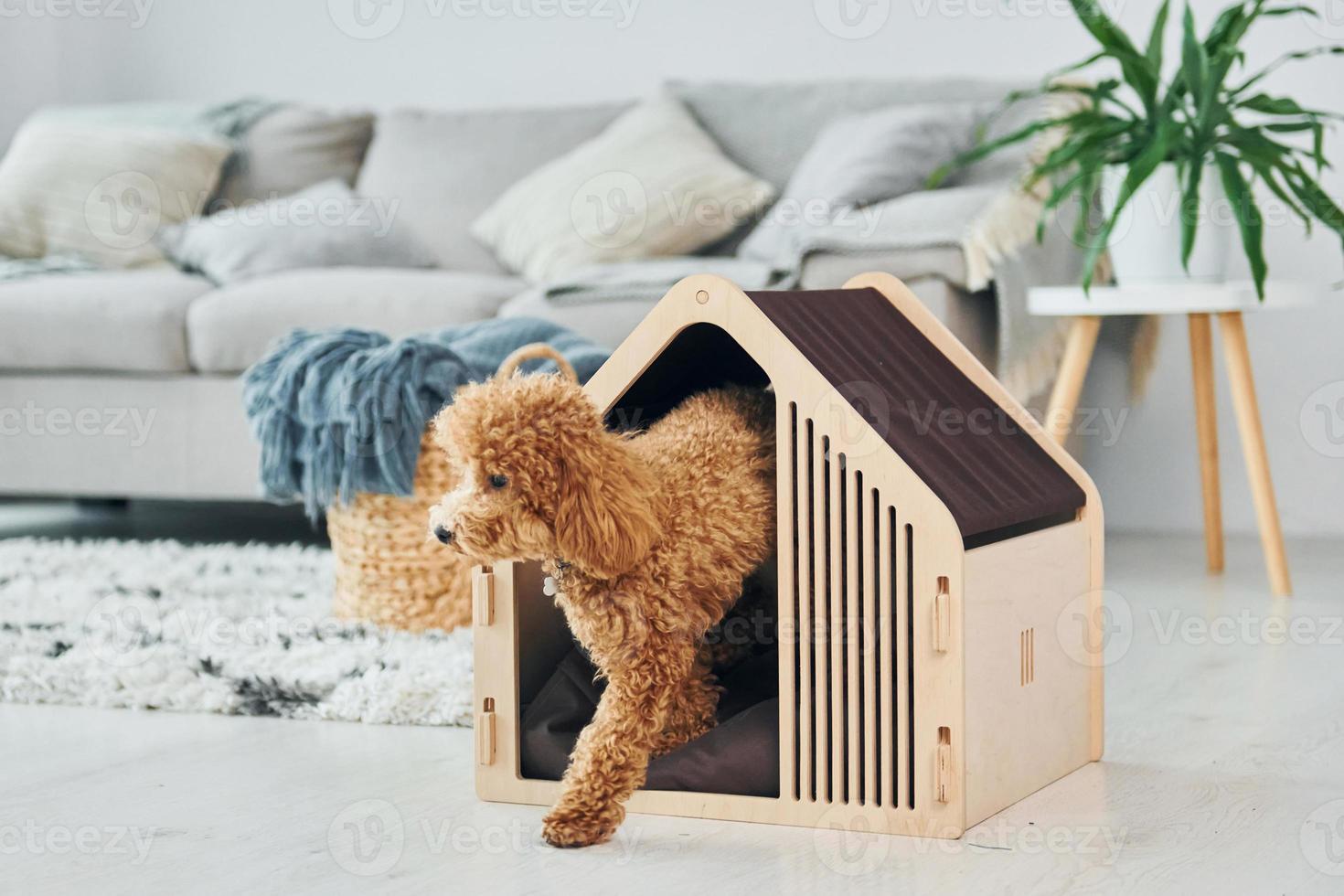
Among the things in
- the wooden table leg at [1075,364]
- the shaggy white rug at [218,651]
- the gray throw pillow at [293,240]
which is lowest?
the shaggy white rug at [218,651]

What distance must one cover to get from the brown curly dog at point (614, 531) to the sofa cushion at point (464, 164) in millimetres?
1989

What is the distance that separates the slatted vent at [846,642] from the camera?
1.15 metres

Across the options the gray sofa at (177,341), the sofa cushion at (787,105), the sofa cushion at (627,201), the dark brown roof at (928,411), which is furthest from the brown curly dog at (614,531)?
the sofa cushion at (787,105)

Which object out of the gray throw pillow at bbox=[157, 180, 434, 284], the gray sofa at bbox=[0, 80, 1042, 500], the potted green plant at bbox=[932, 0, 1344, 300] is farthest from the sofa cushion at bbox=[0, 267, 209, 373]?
the potted green plant at bbox=[932, 0, 1344, 300]

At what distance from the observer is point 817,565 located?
118 cm

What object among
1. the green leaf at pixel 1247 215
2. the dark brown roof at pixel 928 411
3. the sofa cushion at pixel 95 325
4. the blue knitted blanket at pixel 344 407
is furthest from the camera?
the sofa cushion at pixel 95 325

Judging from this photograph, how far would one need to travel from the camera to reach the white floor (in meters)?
1.07

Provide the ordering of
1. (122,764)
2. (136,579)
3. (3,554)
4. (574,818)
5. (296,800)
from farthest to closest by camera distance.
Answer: (3,554)
(136,579)
(122,764)
(296,800)
(574,818)

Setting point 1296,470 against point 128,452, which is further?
point 1296,470

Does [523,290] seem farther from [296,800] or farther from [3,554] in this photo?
[296,800]

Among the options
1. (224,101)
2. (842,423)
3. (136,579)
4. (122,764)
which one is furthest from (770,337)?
(224,101)

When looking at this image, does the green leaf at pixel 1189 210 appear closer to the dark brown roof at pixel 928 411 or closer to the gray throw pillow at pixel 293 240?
the dark brown roof at pixel 928 411

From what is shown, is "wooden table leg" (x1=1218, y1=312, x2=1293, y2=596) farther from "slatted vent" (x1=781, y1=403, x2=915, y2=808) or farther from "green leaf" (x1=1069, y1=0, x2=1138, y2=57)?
"slatted vent" (x1=781, y1=403, x2=915, y2=808)

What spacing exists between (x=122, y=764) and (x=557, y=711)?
432 mm
